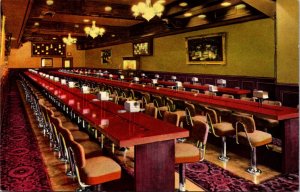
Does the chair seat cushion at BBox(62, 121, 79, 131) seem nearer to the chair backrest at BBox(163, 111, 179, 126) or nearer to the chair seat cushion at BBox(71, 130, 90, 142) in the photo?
the chair seat cushion at BBox(71, 130, 90, 142)

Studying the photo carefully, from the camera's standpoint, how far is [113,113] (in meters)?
3.81

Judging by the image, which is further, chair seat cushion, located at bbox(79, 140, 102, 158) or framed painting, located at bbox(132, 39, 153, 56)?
framed painting, located at bbox(132, 39, 153, 56)

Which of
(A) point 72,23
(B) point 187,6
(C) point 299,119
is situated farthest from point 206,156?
(A) point 72,23

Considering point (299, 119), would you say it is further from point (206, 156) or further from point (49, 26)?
point (49, 26)

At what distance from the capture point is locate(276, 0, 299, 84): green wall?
A: 6023 mm

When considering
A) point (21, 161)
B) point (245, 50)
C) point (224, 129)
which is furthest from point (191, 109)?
point (245, 50)

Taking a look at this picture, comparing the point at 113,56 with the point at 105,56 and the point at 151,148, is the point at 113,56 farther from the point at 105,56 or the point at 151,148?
the point at 151,148

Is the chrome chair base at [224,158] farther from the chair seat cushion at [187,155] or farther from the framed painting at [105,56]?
the framed painting at [105,56]

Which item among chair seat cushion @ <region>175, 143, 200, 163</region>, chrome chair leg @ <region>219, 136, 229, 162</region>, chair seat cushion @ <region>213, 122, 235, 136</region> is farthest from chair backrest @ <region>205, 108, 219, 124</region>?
chair seat cushion @ <region>175, 143, 200, 163</region>

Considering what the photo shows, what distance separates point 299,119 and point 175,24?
737 centimetres

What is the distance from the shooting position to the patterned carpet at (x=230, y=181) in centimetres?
313

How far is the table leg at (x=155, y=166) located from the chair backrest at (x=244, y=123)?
4.15 ft

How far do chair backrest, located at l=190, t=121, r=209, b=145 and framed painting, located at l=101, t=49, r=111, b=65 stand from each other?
1739 centimetres

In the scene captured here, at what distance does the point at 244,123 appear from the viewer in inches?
140
